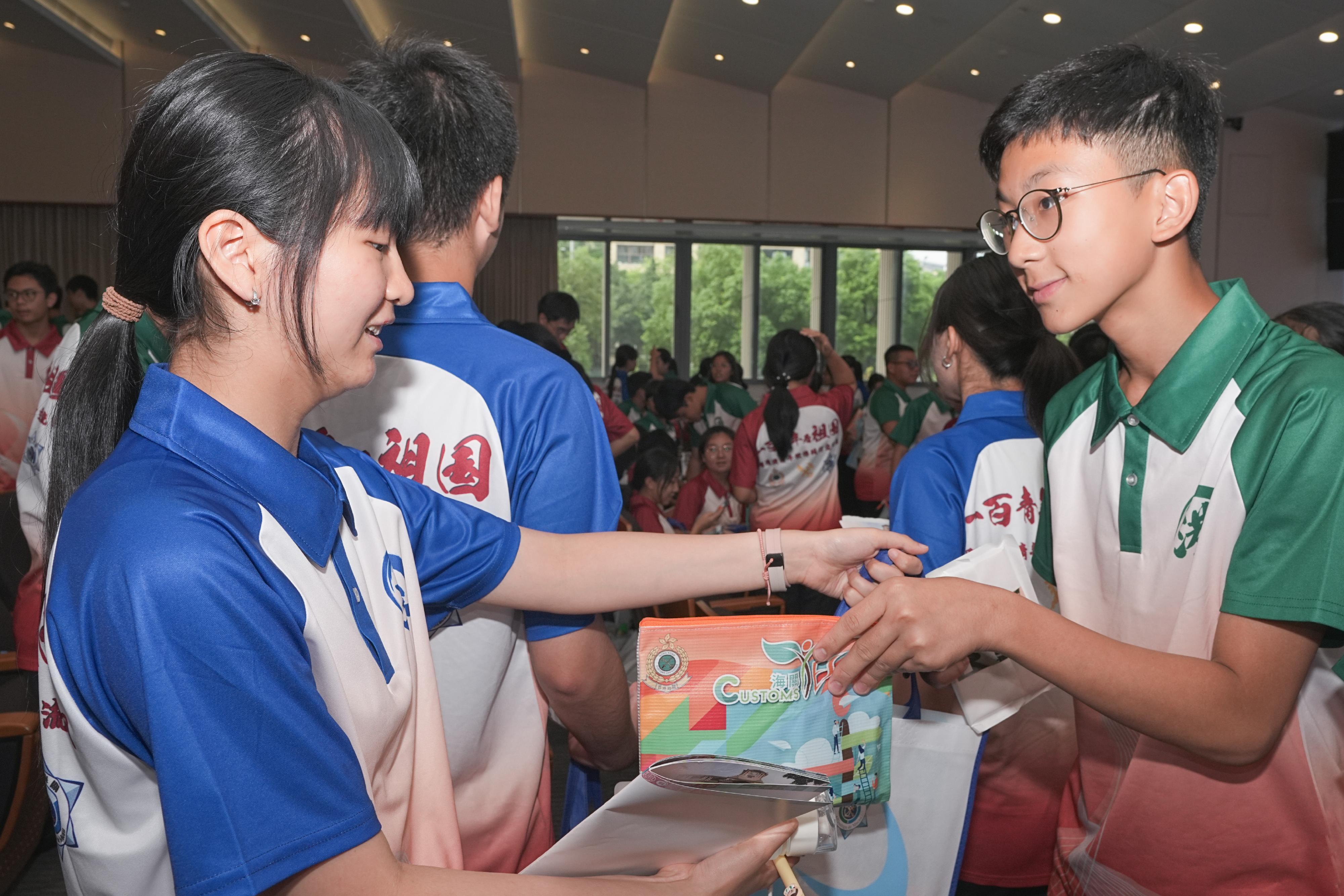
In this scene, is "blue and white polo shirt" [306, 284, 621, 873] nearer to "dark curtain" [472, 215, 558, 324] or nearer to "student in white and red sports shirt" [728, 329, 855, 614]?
"student in white and red sports shirt" [728, 329, 855, 614]

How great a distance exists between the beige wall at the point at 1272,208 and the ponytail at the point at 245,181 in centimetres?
1150

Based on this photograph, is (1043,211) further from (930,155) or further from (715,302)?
(715,302)

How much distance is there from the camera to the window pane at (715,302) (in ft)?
39.1

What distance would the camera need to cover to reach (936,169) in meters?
10.7

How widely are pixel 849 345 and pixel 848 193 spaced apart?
2.27m

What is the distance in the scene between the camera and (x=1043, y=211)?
1177 millimetres

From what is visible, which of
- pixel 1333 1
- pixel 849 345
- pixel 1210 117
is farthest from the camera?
pixel 849 345

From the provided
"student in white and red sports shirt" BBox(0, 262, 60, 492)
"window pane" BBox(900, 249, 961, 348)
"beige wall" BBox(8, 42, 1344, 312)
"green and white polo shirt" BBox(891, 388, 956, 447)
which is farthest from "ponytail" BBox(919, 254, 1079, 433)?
"window pane" BBox(900, 249, 961, 348)

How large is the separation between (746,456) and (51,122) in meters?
8.61

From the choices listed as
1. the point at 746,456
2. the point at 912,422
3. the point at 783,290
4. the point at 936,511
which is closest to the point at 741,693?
the point at 936,511

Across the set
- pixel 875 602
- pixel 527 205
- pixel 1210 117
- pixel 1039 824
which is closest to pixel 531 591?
pixel 875 602

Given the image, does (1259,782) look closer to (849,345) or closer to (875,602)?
(875,602)

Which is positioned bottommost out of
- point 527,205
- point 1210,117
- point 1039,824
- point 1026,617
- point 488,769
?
point 1039,824

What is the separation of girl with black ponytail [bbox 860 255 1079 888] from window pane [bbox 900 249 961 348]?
34.0 ft
